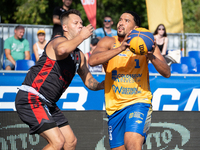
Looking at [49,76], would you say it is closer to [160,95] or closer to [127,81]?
[127,81]

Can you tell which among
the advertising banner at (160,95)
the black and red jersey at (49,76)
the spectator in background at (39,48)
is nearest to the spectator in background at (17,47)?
the spectator in background at (39,48)

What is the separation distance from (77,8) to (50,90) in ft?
56.4

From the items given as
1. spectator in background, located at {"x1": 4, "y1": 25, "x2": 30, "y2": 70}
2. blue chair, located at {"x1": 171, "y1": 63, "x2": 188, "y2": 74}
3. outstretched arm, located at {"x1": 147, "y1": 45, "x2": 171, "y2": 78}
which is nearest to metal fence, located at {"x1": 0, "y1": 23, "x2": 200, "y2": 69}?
spectator in background, located at {"x1": 4, "y1": 25, "x2": 30, "y2": 70}

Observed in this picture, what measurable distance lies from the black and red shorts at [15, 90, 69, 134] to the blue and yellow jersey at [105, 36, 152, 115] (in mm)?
891

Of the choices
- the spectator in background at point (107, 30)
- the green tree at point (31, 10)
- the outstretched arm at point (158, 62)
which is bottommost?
the outstretched arm at point (158, 62)

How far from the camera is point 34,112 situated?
3.91 m

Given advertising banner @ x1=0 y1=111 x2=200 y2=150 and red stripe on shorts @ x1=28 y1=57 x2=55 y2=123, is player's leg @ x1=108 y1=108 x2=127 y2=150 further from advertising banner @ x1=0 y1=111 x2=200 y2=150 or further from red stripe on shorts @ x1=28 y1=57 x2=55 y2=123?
advertising banner @ x1=0 y1=111 x2=200 y2=150

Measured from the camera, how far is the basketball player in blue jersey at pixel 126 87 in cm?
392

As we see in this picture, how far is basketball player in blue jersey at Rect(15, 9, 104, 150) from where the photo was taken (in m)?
3.79

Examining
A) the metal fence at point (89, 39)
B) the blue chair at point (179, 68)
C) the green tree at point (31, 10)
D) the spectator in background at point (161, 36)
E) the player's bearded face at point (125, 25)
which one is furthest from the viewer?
the green tree at point (31, 10)

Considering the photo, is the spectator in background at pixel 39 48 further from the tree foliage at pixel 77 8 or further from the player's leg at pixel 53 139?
the tree foliage at pixel 77 8

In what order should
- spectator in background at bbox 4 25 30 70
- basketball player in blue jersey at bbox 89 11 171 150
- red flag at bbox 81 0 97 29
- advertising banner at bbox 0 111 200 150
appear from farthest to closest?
red flag at bbox 81 0 97 29 → spectator in background at bbox 4 25 30 70 → advertising banner at bbox 0 111 200 150 → basketball player in blue jersey at bbox 89 11 171 150

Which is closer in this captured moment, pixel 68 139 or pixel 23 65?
pixel 68 139

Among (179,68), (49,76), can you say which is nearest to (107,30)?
(179,68)
